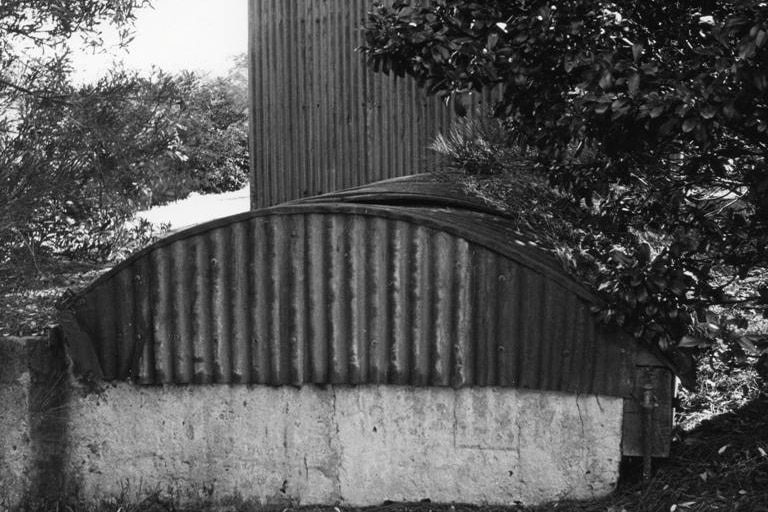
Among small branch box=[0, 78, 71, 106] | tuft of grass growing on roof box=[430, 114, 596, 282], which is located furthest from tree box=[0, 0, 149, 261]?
tuft of grass growing on roof box=[430, 114, 596, 282]

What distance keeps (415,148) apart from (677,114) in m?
4.95

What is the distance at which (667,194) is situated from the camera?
5.09m

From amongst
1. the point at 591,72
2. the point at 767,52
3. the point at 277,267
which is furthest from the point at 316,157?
the point at 767,52

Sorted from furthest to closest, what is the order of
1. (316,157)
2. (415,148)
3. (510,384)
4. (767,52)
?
1. (316,157)
2. (415,148)
3. (510,384)
4. (767,52)

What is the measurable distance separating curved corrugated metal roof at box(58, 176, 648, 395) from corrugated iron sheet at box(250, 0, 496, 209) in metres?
3.73

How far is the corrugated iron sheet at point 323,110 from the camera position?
29.6 feet

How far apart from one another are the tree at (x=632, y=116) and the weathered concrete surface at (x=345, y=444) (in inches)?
27.8

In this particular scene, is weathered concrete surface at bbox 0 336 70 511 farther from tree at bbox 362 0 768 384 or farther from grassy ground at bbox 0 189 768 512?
tree at bbox 362 0 768 384

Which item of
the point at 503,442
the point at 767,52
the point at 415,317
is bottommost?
the point at 503,442

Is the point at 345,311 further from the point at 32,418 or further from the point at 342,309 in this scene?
the point at 32,418

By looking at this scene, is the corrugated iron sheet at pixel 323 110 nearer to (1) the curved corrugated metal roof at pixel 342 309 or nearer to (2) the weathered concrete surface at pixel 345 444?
(1) the curved corrugated metal roof at pixel 342 309

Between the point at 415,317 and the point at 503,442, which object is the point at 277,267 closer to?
the point at 415,317

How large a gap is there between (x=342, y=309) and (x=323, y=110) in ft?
16.7

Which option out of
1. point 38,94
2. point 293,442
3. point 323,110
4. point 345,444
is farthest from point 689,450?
point 323,110
